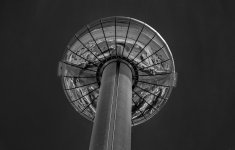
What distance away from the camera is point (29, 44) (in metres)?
12.1

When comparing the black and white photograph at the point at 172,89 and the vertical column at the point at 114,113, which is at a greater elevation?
the black and white photograph at the point at 172,89

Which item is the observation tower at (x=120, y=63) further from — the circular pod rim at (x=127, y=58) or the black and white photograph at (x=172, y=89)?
the black and white photograph at (x=172, y=89)

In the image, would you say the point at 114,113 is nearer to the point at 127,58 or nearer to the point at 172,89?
the point at 127,58

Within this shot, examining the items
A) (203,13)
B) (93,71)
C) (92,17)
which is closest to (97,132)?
(93,71)

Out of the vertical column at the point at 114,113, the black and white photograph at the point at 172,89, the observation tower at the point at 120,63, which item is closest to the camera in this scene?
the vertical column at the point at 114,113

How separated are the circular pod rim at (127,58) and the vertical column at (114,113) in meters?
0.56

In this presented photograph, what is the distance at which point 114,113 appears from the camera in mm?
6488

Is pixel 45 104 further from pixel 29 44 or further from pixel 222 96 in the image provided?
pixel 222 96

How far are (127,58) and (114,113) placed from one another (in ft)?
6.90

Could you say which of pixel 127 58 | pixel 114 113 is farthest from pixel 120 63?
pixel 114 113

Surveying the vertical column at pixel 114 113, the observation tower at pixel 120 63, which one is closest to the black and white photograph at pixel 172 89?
the observation tower at pixel 120 63

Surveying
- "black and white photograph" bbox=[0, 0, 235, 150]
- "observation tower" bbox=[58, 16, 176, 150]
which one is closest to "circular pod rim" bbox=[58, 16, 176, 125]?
"observation tower" bbox=[58, 16, 176, 150]

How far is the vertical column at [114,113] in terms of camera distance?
6.00m

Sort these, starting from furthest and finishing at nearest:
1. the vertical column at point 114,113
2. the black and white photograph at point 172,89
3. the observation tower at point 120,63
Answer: the black and white photograph at point 172,89
the observation tower at point 120,63
the vertical column at point 114,113
